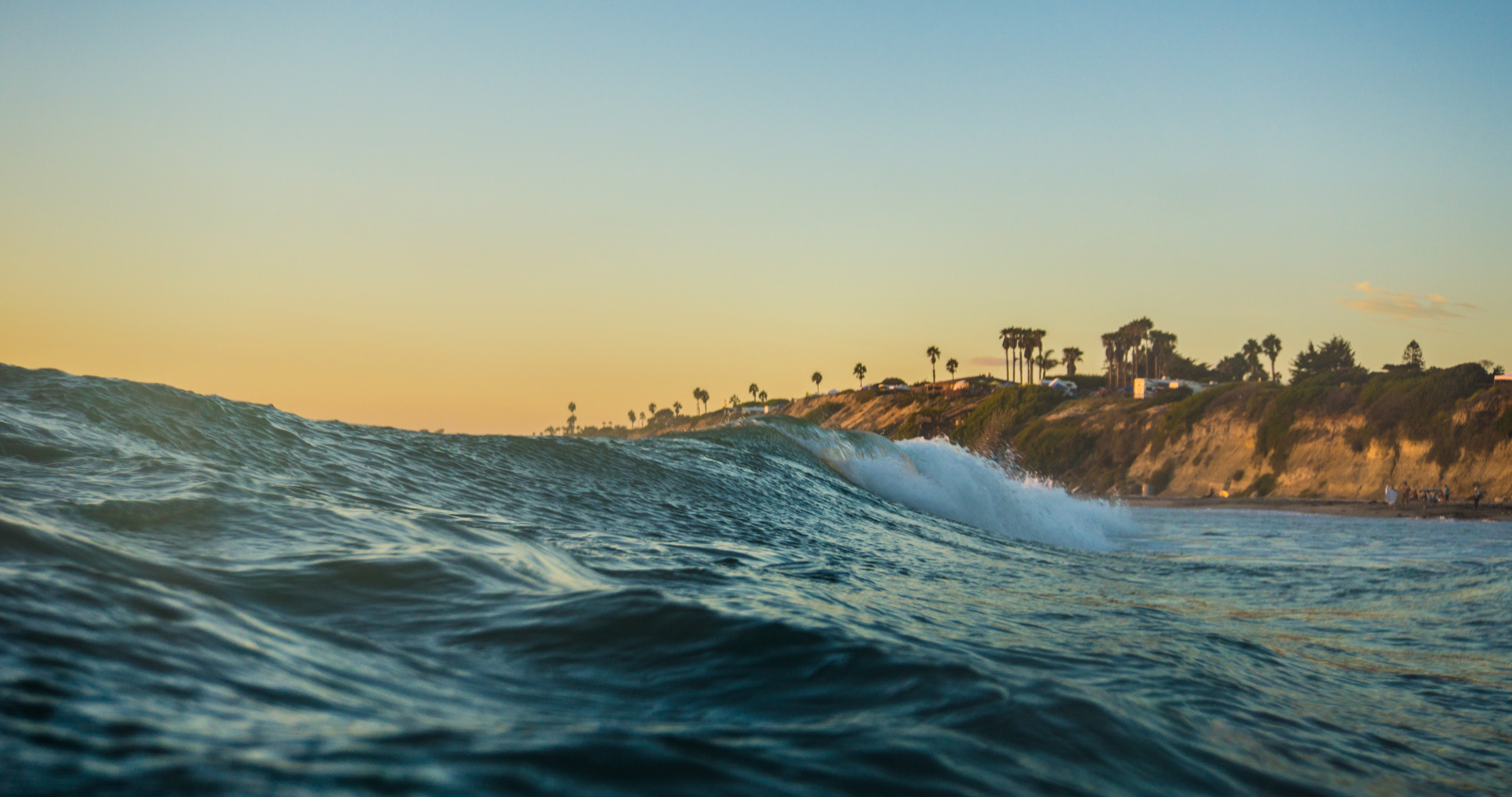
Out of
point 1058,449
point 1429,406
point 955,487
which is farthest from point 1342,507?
point 1058,449

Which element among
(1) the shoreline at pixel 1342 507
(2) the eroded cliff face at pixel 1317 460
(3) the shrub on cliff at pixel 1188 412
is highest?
(3) the shrub on cliff at pixel 1188 412

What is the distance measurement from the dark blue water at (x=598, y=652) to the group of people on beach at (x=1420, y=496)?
143ft

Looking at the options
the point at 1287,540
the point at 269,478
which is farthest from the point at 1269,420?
the point at 269,478

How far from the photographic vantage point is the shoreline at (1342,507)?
131ft

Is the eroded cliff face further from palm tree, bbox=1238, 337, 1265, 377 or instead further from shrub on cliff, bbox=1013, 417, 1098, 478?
palm tree, bbox=1238, 337, 1265, 377

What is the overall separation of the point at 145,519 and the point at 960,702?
525 cm

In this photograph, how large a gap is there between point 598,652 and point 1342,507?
5280cm

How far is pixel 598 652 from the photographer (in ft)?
13.4

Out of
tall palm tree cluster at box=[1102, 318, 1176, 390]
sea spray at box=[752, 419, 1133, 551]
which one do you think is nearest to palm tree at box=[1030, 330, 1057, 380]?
tall palm tree cluster at box=[1102, 318, 1176, 390]

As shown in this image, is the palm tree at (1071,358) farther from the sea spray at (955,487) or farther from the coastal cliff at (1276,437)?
the sea spray at (955,487)

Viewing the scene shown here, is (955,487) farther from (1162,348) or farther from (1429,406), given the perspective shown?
(1162,348)

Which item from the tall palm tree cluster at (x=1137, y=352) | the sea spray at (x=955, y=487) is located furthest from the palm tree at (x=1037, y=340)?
the sea spray at (x=955, y=487)

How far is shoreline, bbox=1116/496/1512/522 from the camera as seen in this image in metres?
39.9

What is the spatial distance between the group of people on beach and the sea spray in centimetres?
2962
